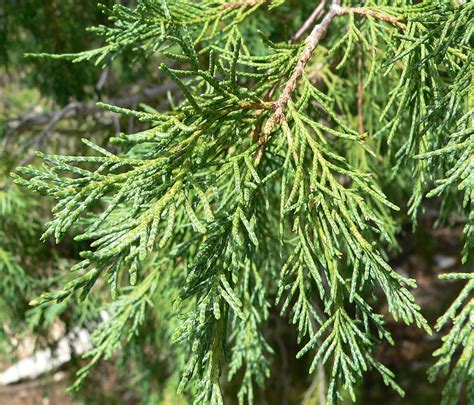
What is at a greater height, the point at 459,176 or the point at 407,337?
the point at 459,176

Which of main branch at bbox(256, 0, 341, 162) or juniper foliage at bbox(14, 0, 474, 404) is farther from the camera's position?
main branch at bbox(256, 0, 341, 162)

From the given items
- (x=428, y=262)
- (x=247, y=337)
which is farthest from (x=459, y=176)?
(x=428, y=262)

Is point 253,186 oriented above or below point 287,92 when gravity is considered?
below

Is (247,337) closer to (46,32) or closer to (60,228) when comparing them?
(60,228)

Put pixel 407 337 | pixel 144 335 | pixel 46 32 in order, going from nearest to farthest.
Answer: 1. pixel 46 32
2. pixel 144 335
3. pixel 407 337

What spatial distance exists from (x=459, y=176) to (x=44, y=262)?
2703 mm

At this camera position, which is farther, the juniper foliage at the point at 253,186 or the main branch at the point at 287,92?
the main branch at the point at 287,92

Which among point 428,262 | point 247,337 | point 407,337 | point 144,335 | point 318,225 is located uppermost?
point 318,225

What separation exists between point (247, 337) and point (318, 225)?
76cm

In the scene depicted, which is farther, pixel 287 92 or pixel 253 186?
pixel 287 92

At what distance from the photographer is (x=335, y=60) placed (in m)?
2.43

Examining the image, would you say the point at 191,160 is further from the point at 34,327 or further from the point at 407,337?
the point at 407,337

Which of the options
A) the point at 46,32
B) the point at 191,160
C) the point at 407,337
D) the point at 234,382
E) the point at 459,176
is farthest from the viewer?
the point at 407,337

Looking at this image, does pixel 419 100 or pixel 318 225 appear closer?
pixel 318 225
